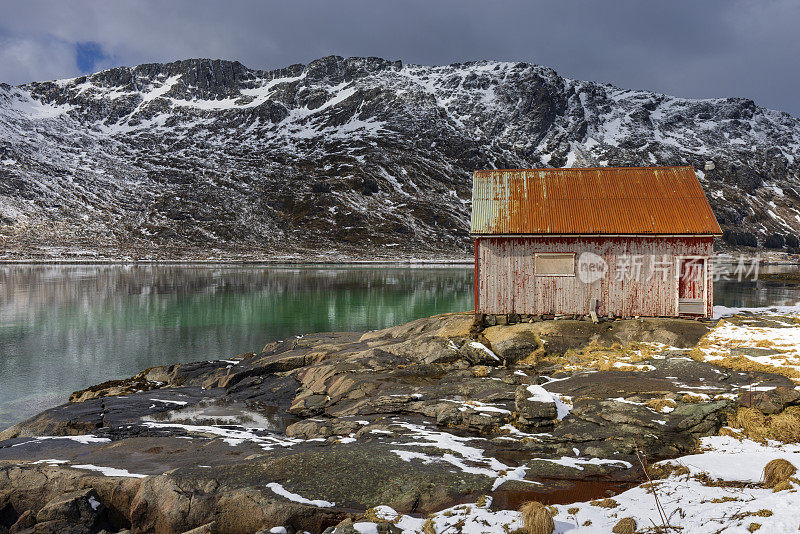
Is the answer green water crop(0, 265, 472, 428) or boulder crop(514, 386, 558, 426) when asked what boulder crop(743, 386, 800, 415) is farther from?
green water crop(0, 265, 472, 428)

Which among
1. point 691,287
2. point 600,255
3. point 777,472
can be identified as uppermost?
point 600,255

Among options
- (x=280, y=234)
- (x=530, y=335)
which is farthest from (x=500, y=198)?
(x=280, y=234)

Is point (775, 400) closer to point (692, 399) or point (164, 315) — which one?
point (692, 399)

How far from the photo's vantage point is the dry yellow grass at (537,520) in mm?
7176

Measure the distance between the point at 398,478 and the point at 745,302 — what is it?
45.5 meters

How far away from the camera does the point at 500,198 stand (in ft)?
83.5

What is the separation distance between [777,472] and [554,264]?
1555 cm

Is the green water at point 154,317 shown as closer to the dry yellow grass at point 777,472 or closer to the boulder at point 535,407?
the boulder at point 535,407

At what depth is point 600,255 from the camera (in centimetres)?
2312

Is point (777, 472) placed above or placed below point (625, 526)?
above

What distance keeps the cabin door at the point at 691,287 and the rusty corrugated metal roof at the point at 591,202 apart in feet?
5.10

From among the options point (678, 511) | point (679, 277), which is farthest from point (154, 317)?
point (678, 511)

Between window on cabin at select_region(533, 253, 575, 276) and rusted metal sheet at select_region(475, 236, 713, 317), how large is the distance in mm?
189

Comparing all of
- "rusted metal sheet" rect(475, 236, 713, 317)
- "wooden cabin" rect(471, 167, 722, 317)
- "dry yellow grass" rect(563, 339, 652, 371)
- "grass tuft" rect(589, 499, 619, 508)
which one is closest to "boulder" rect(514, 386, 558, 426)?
"grass tuft" rect(589, 499, 619, 508)
